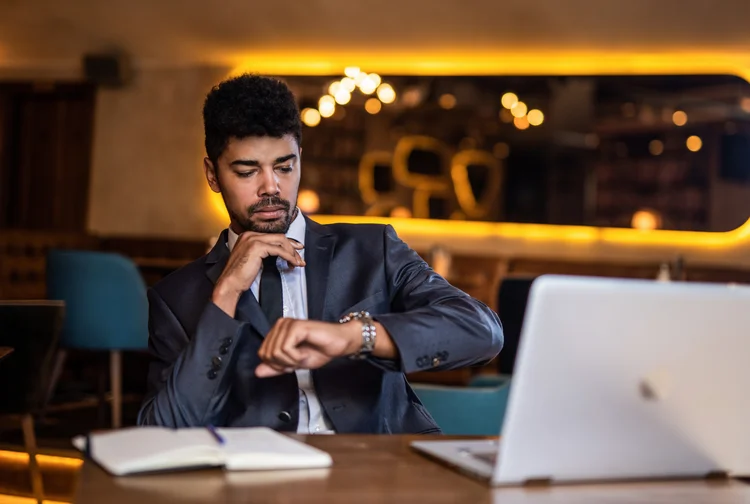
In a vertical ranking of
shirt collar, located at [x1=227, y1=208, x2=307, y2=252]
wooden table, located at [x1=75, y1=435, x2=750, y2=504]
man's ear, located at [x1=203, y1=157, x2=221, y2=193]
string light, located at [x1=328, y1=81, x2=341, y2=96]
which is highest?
string light, located at [x1=328, y1=81, x2=341, y2=96]

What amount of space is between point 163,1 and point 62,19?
988 mm

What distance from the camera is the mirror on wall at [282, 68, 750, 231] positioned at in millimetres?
7109

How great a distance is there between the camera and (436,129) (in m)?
7.71

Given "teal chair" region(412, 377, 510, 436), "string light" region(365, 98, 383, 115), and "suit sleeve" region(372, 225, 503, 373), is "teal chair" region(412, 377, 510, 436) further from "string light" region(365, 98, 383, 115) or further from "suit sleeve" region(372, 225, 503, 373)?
"string light" region(365, 98, 383, 115)

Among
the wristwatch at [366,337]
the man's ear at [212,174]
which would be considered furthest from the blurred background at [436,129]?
the wristwatch at [366,337]

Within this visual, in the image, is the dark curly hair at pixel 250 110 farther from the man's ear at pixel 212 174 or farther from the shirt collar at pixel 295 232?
the shirt collar at pixel 295 232

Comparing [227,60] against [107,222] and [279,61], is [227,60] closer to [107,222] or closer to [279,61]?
[279,61]

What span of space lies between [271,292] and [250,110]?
37 cm

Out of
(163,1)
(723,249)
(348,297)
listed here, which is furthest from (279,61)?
(348,297)

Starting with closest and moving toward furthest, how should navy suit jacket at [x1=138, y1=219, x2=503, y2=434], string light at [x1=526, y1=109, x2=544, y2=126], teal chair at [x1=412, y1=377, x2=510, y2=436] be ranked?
navy suit jacket at [x1=138, y1=219, x2=503, y2=434] → teal chair at [x1=412, y1=377, x2=510, y2=436] → string light at [x1=526, y1=109, x2=544, y2=126]

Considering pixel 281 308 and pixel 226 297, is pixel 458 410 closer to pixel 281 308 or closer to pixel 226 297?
Result: pixel 281 308

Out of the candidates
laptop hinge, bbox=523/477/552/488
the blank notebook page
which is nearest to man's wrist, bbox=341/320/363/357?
the blank notebook page

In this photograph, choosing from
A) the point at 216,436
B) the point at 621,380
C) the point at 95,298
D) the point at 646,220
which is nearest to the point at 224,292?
the point at 216,436

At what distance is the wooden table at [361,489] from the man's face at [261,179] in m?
0.72
